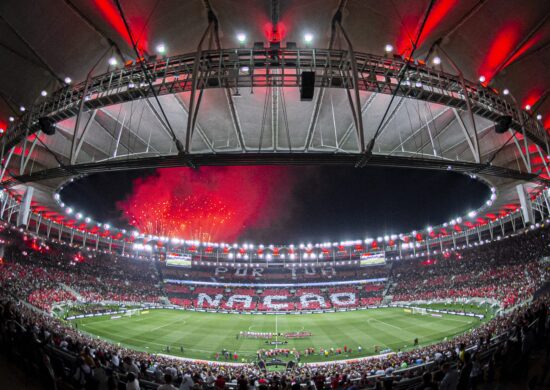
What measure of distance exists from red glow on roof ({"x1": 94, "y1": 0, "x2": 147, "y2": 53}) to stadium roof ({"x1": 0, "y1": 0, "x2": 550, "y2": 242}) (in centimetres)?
6

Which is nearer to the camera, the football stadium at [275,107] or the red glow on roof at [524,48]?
the football stadium at [275,107]

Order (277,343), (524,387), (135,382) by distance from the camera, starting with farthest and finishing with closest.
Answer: (277,343) → (524,387) → (135,382)

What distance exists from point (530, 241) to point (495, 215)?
6.70 m

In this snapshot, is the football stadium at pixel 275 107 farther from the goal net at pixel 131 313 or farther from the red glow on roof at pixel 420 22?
the goal net at pixel 131 313

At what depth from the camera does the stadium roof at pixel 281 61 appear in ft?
46.5

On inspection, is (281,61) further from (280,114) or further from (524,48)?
(524,48)

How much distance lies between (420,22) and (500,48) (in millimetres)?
5997

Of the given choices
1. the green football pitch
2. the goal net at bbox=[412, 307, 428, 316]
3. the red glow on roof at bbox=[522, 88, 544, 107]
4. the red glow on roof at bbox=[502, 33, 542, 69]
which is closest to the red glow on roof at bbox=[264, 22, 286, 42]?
the red glow on roof at bbox=[502, 33, 542, 69]

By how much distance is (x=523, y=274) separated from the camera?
1646 inches

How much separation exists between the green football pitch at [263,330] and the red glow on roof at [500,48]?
2284cm

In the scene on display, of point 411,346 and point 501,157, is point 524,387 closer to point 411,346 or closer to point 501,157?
point 411,346

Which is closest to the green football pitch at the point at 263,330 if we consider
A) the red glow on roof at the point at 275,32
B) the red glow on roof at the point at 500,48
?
the red glow on roof at the point at 500,48

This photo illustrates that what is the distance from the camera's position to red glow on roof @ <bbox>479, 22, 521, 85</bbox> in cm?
1734

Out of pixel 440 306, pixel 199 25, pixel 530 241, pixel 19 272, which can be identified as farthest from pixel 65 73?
pixel 530 241
